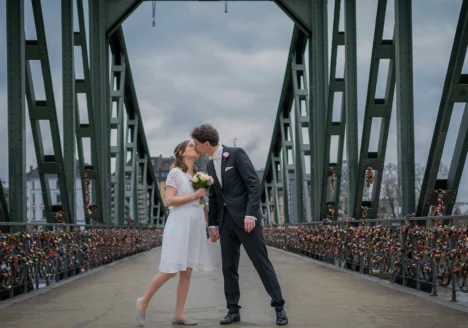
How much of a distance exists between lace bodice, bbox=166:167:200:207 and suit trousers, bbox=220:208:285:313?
0.94 ft

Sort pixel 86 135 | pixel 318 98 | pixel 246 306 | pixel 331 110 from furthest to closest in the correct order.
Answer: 1. pixel 318 98
2. pixel 86 135
3. pixel 331 110
4. pixel 246 306

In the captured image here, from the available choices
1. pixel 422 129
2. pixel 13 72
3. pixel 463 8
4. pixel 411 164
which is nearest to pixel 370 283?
pixel 411 164

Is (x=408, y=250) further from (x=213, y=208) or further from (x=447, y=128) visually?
(x=213, y=208)

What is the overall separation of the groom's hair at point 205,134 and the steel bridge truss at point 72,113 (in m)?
3.72

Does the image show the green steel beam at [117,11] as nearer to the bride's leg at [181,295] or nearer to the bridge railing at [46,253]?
the bridge railing at [46,253]

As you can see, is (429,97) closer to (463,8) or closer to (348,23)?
(463,8)

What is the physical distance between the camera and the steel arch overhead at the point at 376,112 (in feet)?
39.0

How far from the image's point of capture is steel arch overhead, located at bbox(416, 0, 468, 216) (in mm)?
8086

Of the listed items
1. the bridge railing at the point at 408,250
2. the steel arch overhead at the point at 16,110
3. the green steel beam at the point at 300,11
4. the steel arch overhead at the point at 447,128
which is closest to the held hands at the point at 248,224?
the bridge railing at the point at 408,250

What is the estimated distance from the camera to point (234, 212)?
5977 millimetres

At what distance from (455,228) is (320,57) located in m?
13.5

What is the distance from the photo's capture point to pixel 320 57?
20.2m

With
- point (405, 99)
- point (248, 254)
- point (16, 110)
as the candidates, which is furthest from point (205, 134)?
point (405, 99)

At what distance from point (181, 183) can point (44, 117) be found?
6.65 metres
